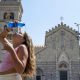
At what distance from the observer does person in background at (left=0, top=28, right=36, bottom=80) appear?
2.73 metres

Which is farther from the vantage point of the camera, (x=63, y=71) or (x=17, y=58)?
(x=63, y=71)

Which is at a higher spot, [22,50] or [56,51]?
[22,50]

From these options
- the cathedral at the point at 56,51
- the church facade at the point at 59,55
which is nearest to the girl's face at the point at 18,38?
the cathedral at the point at 56,51

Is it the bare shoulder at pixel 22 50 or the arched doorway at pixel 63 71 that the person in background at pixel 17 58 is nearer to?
the bare shoulder at pixel 22 50

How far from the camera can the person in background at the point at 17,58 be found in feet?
8.95

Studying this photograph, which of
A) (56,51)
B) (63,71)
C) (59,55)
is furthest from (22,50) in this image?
(56,51)

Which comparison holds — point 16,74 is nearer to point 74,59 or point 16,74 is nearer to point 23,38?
point 23,38

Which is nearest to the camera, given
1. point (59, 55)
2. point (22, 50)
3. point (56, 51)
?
point (22, 50)

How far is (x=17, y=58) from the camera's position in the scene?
Result: 108 inches

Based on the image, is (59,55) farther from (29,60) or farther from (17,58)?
(17,58)

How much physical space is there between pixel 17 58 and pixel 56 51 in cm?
3175

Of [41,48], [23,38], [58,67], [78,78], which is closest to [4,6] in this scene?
[41,48]

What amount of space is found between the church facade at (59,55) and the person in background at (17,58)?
3018cm

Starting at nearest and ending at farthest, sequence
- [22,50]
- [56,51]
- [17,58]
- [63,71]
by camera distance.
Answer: [17,58]
[22,50]
[63,71]
[56,51]
